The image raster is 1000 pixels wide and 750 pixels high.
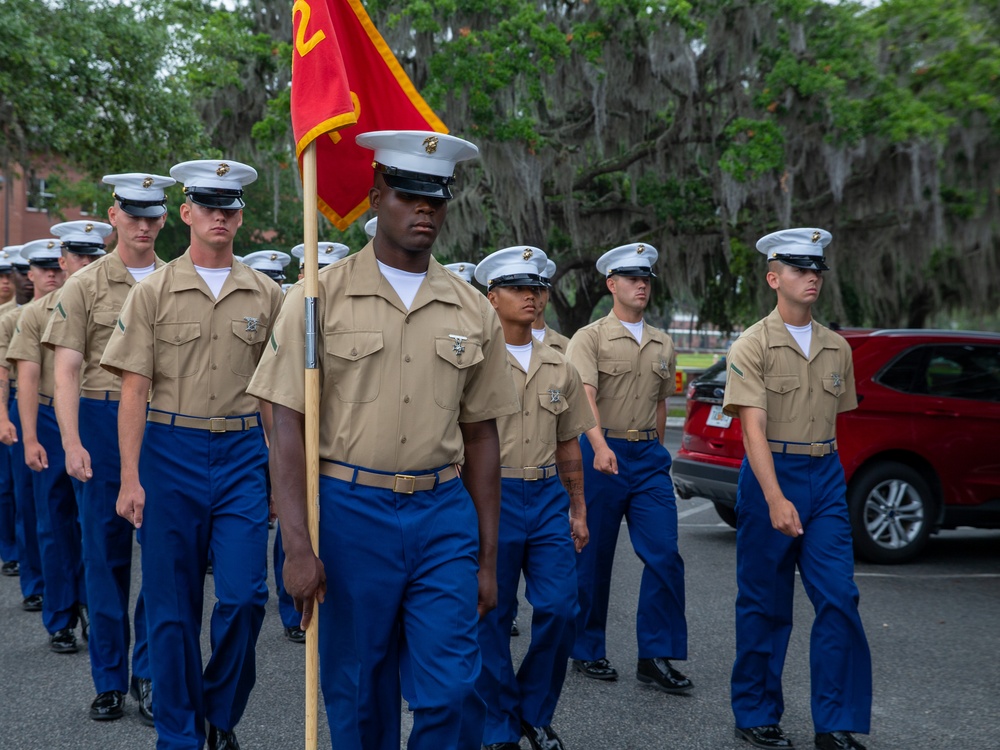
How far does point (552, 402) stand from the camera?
4.98 meters

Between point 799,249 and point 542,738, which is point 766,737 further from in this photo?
point 799,249

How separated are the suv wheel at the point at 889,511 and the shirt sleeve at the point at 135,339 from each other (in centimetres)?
587

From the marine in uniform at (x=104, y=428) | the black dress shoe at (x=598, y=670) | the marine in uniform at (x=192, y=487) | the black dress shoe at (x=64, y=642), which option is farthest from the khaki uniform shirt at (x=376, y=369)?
the black dress shoe at (x=64, y=642)

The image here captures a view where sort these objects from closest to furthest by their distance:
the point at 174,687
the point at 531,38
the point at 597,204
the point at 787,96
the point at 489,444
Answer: the point at 489,444, the point at 174,687, the point at 531,38, the point at 787,96, the point at 597,204

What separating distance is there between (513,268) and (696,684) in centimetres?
224

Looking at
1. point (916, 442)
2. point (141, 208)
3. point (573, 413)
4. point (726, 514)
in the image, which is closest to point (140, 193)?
point (141, 208)

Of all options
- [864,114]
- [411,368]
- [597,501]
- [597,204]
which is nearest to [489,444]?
[411,368]

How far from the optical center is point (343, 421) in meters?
3.31

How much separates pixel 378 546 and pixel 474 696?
0.49 m

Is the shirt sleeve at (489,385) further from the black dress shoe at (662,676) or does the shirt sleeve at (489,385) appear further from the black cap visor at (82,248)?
the black cap visor at (82,248)

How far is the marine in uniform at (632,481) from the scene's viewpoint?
5.66 m

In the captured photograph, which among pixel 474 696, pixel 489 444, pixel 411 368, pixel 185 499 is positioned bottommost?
pixel 474 696

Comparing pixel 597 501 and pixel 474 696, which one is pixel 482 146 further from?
pixel 474 696

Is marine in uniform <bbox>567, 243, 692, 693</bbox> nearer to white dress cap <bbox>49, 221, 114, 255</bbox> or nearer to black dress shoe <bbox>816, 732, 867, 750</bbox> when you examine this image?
black dress shoe <bbox>816, 732, 867, 750</bbox>
